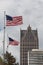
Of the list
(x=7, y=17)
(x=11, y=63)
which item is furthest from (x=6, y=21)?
(x=11, y=63)

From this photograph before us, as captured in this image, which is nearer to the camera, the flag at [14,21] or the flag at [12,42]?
the flag at [14,21]

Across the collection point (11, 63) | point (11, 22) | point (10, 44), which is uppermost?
point (11, 22)

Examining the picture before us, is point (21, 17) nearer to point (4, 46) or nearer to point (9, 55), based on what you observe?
point (4, 46)

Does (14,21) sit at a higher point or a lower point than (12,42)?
higher

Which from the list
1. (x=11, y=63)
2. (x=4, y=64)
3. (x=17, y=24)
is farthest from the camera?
(x=11, y=63)

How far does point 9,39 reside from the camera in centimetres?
5356

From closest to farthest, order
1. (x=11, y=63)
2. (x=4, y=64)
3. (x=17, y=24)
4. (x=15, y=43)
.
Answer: (x=17, y=24)
(x=15, y=43)
(x=4, y=64)
(x=11, y=63)

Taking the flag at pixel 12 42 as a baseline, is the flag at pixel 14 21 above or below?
above

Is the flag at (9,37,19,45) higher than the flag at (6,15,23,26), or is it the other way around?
the flag at (6,15,23,26)

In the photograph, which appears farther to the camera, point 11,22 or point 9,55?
point 9,55

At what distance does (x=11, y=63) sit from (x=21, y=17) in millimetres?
16944

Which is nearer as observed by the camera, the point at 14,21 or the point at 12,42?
the point at 14,21

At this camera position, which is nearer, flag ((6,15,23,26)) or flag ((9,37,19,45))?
flag ((6,15,23,26))

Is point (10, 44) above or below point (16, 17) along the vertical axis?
below
